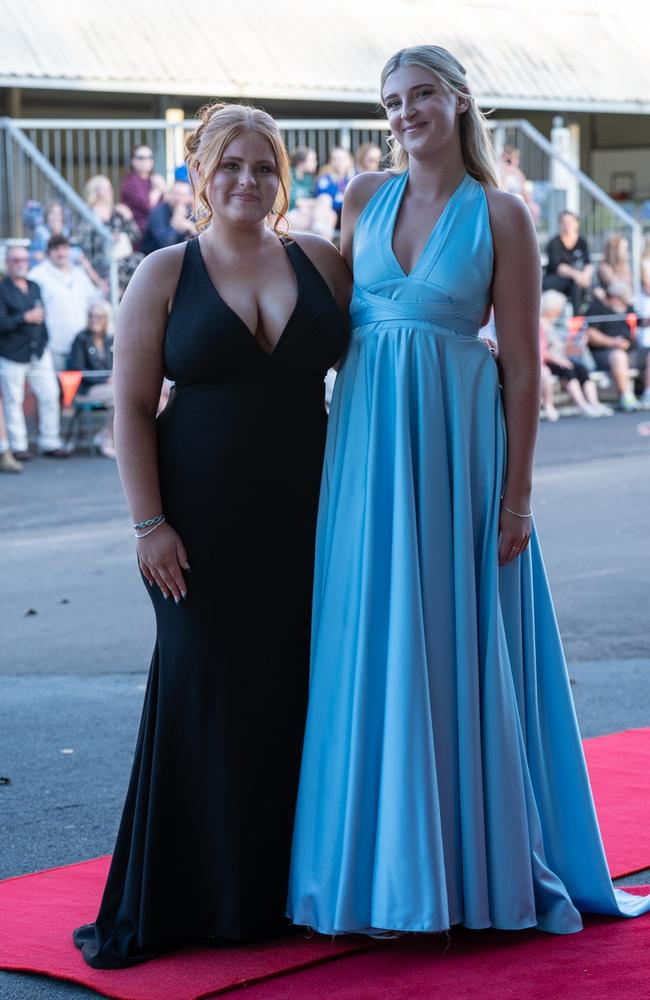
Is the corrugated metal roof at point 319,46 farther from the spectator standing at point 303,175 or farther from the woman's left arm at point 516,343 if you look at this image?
the woman's left arm at point 516,343

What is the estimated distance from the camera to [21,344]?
15188 mm

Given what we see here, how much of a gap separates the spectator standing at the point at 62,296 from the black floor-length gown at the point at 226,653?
11.9 metres

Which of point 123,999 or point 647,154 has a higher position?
point 647,154

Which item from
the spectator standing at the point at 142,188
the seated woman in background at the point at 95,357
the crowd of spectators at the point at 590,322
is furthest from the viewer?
the crowd of spectators at the point at 590,322

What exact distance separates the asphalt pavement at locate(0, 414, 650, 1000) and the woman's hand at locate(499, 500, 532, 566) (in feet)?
3.75

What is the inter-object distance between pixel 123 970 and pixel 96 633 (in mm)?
4638

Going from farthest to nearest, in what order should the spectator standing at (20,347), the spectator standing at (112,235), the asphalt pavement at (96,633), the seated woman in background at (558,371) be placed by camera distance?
the seated woman in background at (558,371) < the spectator standing at (112,235) < the spectator standing at (20,347) < the asphalt pavement at (96,633)

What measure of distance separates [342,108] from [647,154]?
21.6 feet

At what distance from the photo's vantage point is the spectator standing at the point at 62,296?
622 inches

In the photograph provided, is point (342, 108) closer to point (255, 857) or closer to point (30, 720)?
point (30, 720)

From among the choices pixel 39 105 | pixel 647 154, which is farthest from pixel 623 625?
pixel 647 154

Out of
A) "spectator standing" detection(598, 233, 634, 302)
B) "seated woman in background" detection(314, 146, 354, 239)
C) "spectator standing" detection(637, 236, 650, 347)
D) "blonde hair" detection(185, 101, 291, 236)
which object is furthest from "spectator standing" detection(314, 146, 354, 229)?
"blonde hair" detection(185, 101, 291, 236)

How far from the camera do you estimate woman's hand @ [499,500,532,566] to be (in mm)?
4230

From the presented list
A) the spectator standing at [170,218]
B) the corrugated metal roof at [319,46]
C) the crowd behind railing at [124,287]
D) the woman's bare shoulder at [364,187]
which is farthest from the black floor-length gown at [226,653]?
the corrugated metal roof at [319,46]
